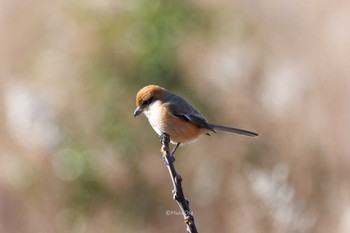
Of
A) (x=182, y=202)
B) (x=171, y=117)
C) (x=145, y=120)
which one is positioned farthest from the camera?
(x=145, y=120)

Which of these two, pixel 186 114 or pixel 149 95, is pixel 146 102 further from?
pixel 186 114

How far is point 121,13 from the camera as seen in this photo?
6000 mm

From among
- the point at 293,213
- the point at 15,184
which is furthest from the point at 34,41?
the point at 293,213

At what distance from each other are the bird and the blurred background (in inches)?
46.0

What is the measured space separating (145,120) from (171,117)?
2.19 m

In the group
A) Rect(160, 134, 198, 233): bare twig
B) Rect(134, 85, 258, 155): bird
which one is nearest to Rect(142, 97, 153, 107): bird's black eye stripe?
Rect(134, 85, 258, 155): bird

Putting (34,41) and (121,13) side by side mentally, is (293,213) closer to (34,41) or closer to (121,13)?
(121,13)

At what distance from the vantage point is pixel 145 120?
5.91 meters

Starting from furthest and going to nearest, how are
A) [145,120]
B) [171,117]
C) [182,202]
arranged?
1. [145,120]
2. [171,117]
3. [182,202]

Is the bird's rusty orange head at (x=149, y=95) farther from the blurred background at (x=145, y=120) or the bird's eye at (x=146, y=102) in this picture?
the blurred background at (x=145, y=120)

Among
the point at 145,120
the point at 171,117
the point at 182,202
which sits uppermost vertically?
the point at 145,120

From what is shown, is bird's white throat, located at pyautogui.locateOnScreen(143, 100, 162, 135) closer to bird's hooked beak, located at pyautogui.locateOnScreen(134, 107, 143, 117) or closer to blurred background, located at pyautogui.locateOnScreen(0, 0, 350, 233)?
bird's hooked beak, located at pyautogui.locateOnScreen(134, 107, 143, 117)

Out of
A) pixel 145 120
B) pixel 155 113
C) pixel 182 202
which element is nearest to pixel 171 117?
pixel 155 113

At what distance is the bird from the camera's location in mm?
3693
